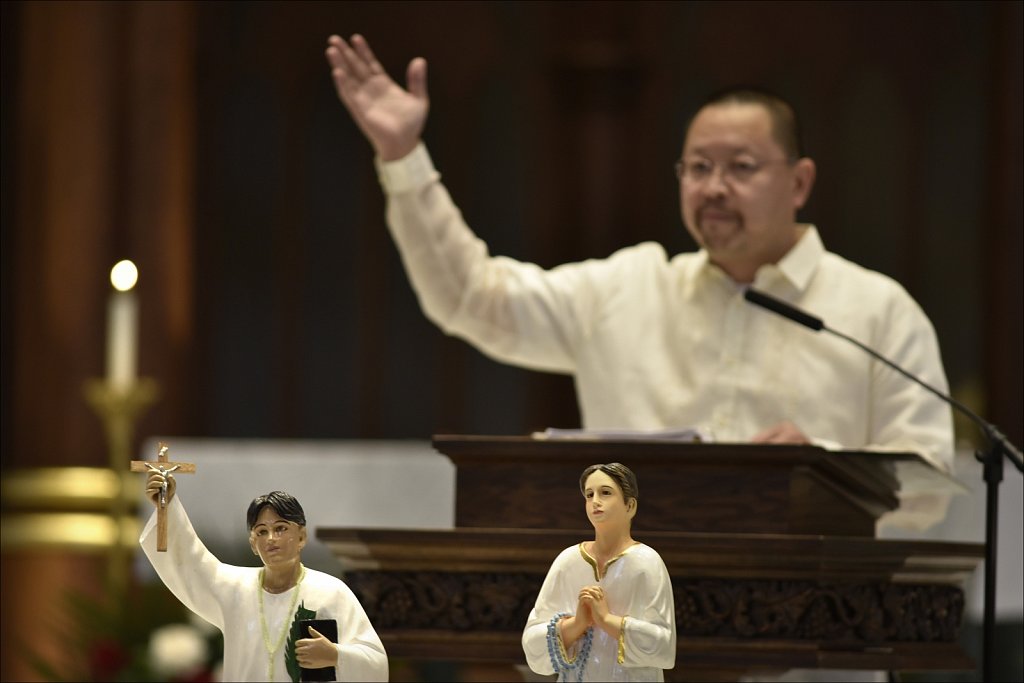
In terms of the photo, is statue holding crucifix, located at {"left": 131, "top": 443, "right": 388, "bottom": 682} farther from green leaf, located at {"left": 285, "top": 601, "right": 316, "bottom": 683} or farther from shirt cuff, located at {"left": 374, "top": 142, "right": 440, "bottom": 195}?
shirt cuff, located at {"left": 374, "top": 142, "right": 440, "bottom": 195}

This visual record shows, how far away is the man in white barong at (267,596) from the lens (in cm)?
225

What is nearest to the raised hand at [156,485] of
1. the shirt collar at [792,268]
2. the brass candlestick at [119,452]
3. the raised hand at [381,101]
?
the raised hand at [381,101]

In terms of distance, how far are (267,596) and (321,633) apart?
0.36ft

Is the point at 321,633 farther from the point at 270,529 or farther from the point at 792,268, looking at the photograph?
the point at 792,268

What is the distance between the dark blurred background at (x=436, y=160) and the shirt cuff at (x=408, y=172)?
2272 millimetres

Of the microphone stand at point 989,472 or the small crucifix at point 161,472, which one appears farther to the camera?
the microphone stand at point 989,472

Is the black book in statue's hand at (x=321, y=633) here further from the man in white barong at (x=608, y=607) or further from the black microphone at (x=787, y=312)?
the black microphone at (x=787, y=312)

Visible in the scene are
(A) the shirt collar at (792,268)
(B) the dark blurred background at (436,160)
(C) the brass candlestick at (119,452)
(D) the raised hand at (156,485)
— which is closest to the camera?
(D) the raised hand at (156,485)

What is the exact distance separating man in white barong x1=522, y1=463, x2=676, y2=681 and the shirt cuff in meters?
2.01

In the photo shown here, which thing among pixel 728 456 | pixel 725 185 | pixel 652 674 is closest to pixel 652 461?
pixel 728 456

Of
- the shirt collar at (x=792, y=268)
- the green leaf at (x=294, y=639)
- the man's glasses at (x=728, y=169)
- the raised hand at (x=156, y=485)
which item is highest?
the man's glasses at (x=728, y=169)

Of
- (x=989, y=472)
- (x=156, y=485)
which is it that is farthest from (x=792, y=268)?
(x=156, y=485)

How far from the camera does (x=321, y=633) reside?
88.0 inches

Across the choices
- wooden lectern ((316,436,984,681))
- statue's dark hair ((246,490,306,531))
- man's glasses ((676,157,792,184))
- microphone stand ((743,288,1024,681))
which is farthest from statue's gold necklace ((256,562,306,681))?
man's glasses ((676,157,792,184))
